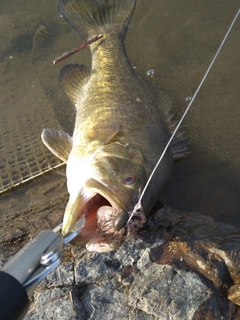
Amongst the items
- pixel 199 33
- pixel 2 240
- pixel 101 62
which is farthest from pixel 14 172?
pixel 199 33

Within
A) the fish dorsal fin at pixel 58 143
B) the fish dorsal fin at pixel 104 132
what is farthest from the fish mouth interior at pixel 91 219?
the fish dorsal fin at pixel 58 143

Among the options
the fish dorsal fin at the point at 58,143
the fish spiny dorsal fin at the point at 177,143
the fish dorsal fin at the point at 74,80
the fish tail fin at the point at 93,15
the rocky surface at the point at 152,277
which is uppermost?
the fish tail fin at the point at 93,15

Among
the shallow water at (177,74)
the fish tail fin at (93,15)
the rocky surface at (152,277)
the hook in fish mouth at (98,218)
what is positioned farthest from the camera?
the fish tail fin at (93,15)

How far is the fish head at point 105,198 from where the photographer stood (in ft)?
7.86

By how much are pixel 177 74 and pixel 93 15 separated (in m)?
1.41

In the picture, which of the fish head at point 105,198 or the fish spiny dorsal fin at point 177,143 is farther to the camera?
the fish spiny dorsal fin at point 177,143

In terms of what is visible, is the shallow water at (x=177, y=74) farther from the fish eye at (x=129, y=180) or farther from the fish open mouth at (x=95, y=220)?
the fish open mouth at (x=95, y=220)

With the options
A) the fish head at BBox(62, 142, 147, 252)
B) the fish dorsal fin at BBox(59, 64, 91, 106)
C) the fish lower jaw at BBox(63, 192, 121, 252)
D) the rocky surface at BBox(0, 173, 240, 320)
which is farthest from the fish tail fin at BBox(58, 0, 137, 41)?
the fish lower jaw at BBox(63, 192, 121, 252)

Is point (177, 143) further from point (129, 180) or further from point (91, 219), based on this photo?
point (91, 219)

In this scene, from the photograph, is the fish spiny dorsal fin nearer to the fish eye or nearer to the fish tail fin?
the fish eye

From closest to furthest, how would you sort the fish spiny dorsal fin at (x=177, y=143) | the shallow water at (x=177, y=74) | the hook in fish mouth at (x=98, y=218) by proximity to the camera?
the hook in fish mouth at (x=98, y=218)
the fish spiny dorsal fin at (x=177, y=143)
the shallow water at (x=177, y=74)

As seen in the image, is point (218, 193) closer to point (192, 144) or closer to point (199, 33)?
point (192, 144)

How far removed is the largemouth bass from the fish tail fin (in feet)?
0.04

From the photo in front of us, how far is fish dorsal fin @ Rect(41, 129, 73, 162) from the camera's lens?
368cm
